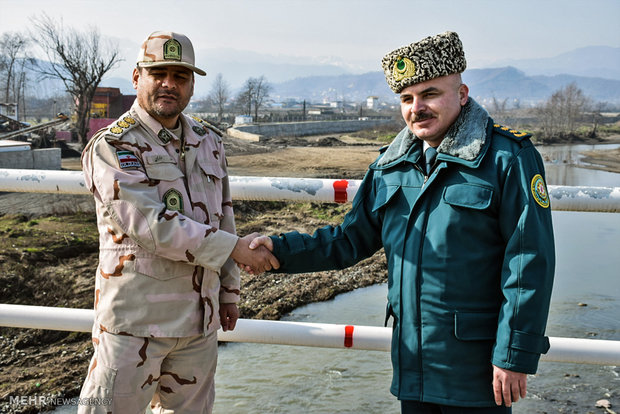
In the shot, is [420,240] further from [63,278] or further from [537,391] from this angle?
[63,278]

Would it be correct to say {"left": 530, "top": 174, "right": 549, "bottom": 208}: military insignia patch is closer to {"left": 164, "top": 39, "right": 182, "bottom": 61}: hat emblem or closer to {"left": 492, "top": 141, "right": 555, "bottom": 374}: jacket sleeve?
{"left": 492, "top": 141, "right": 555, "bottom": 374}: jacket sleeve

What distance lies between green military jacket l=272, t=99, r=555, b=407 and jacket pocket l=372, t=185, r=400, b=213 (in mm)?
11

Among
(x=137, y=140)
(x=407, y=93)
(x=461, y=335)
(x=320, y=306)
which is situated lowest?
(x=320, y=306)

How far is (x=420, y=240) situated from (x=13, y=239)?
8305 mm

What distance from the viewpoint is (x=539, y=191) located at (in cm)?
187

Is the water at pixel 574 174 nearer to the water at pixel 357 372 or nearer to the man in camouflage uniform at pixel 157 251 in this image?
the water at pixel 357 372

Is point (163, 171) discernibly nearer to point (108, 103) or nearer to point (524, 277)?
point (524, 277)

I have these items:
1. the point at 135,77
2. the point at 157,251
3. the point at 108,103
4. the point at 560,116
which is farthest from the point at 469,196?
the point at 560,116

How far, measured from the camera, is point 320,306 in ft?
23.1

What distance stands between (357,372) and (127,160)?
9.51 feet

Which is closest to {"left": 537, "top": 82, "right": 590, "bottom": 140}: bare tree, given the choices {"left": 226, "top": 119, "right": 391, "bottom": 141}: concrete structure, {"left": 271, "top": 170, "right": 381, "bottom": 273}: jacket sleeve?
{"left": 226, "top": 119, "right": 391, "bottom": 141}: concrete structure

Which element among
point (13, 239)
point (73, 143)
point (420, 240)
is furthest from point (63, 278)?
point (73, 143)

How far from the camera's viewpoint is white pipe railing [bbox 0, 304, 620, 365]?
2.47m

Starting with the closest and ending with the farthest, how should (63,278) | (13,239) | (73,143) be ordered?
(63,278) < (13,239) < (73,143)
